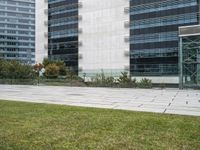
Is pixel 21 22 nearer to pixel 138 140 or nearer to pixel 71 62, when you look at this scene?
pixel 71 62

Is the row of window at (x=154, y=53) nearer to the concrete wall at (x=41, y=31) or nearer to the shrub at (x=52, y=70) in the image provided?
the shrub at (x=52, y=70)

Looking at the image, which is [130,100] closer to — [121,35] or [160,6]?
[160,6]

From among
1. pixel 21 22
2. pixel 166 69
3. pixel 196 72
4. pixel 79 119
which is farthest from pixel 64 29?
pixel 79 119

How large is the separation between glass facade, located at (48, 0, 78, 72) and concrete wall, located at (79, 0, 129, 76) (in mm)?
2402

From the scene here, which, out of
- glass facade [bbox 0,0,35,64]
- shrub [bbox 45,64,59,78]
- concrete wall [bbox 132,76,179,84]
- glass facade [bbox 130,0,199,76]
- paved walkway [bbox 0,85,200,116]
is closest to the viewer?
paved walkway [bbox 0,85,200,116]

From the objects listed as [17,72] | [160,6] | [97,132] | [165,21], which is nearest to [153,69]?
[165,21]

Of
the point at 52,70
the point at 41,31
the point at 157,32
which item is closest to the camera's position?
the point at 157,32

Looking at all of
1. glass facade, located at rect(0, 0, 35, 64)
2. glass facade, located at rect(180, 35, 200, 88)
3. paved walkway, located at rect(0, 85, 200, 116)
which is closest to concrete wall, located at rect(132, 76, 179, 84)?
glass facade, located at rect(180, 35, 200, 88)

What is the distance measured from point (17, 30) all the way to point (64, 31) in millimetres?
63203

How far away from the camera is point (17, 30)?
140 metres

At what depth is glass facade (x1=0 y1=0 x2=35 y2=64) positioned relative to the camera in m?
137

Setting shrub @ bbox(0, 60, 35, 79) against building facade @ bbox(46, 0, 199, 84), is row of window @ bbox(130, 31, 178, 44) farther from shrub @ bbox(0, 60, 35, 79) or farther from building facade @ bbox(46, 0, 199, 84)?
shrub @ bbox(0, 60, 35, 79)

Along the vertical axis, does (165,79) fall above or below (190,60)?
below

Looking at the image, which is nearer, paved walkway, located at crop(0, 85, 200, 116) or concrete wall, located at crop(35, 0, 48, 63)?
paved walkway, located at crop(0, 85, 200, 116)
